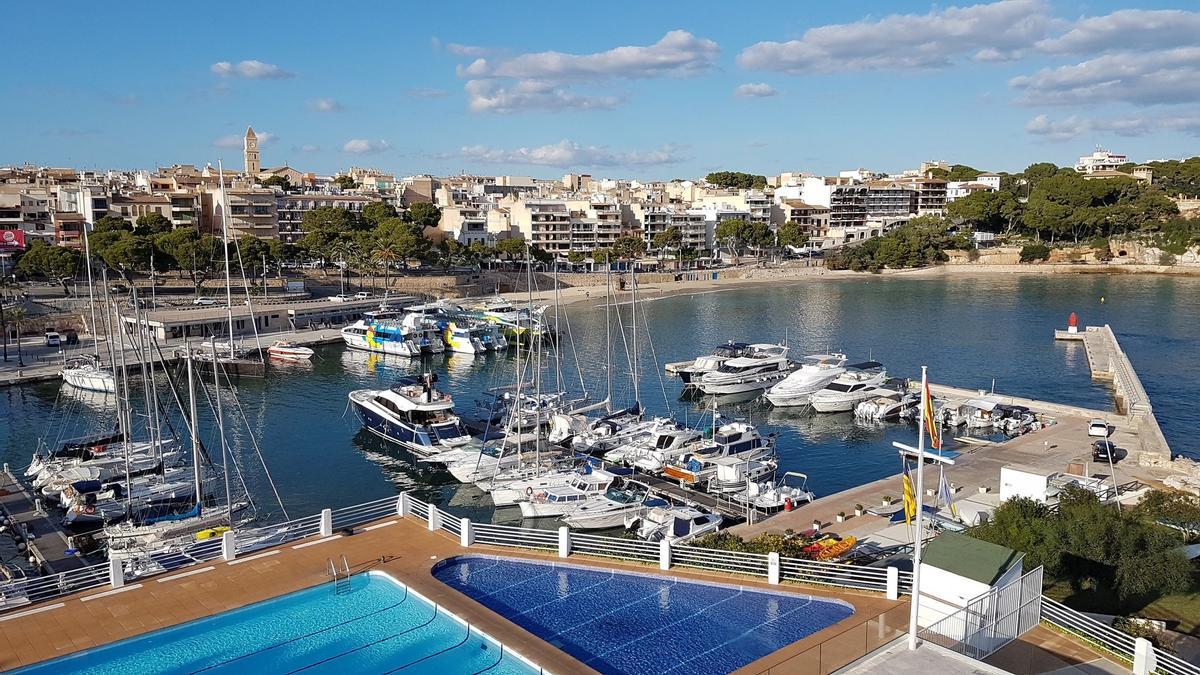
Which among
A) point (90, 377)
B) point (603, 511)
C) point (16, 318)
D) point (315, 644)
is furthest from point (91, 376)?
point (315, 644)

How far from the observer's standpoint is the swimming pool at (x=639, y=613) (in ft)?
44.5

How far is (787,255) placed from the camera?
12962 centimetres

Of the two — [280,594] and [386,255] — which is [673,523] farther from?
[386,255]

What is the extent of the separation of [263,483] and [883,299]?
70.4m

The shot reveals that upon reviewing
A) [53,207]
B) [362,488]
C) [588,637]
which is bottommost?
[362,488]

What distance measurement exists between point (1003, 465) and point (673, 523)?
12045 millimetres

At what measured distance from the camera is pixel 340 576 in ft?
52.4

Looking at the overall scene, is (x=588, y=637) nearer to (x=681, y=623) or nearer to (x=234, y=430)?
(x=681, y=623)

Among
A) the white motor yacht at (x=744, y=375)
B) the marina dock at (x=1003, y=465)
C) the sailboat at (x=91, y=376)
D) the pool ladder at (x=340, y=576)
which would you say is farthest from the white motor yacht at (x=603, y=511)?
the sailboat at (x=91, y=376)

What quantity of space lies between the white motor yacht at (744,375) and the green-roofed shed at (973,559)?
33223mm

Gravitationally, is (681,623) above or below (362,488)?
above

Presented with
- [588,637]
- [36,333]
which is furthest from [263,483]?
[36,333]

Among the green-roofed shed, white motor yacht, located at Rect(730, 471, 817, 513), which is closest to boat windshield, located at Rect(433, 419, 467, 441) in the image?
white motor yacht, located at Rect(730, 471, 817, 513)

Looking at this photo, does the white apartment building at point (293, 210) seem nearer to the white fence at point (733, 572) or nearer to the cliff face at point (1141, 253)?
the white fence at point (733, 572)
